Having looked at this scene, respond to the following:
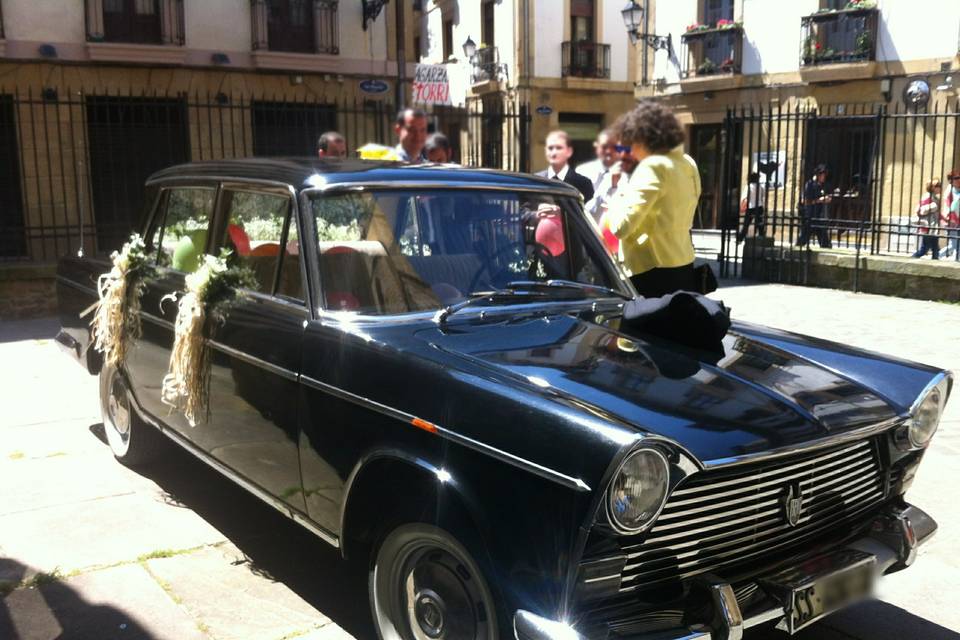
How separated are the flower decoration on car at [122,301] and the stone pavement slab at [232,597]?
139cm

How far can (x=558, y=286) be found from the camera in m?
3.75

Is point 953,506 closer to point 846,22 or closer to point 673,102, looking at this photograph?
point 846,22

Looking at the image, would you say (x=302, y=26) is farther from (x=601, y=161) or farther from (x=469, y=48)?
(x=601, y=161)

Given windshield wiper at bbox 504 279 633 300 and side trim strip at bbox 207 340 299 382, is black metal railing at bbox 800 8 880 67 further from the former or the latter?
side trim strip at bbox 207 340 299 382

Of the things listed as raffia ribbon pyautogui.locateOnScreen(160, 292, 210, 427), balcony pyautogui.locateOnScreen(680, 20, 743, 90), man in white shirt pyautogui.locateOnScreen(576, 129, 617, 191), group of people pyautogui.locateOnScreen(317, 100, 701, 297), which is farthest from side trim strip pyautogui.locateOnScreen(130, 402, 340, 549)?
balcony pyautogui.locateOnScreen(680, 20, 743, 90)

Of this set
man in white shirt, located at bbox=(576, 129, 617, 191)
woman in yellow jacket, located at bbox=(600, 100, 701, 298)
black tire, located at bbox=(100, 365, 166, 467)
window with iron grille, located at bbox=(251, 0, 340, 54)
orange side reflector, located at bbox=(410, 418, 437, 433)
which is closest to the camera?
orange side reflector, located at bbox=(410, 418, 437, 433)

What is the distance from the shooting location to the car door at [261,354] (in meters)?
3.41

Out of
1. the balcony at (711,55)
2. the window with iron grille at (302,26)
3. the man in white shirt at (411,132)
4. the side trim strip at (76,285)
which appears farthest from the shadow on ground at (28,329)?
the balcony at (711,55)

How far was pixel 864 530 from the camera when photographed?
3.01m

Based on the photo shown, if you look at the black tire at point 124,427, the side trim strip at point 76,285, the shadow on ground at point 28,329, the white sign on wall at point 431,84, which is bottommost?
the shadow on ground at point 28,329

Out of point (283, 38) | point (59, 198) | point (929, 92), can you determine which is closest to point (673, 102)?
point (929, 92)

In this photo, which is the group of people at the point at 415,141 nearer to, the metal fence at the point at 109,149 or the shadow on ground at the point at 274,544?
the shadow on ground at the point at 274,544

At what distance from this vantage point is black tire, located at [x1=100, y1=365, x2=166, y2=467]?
5.03 m

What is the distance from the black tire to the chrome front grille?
336 centimetres
